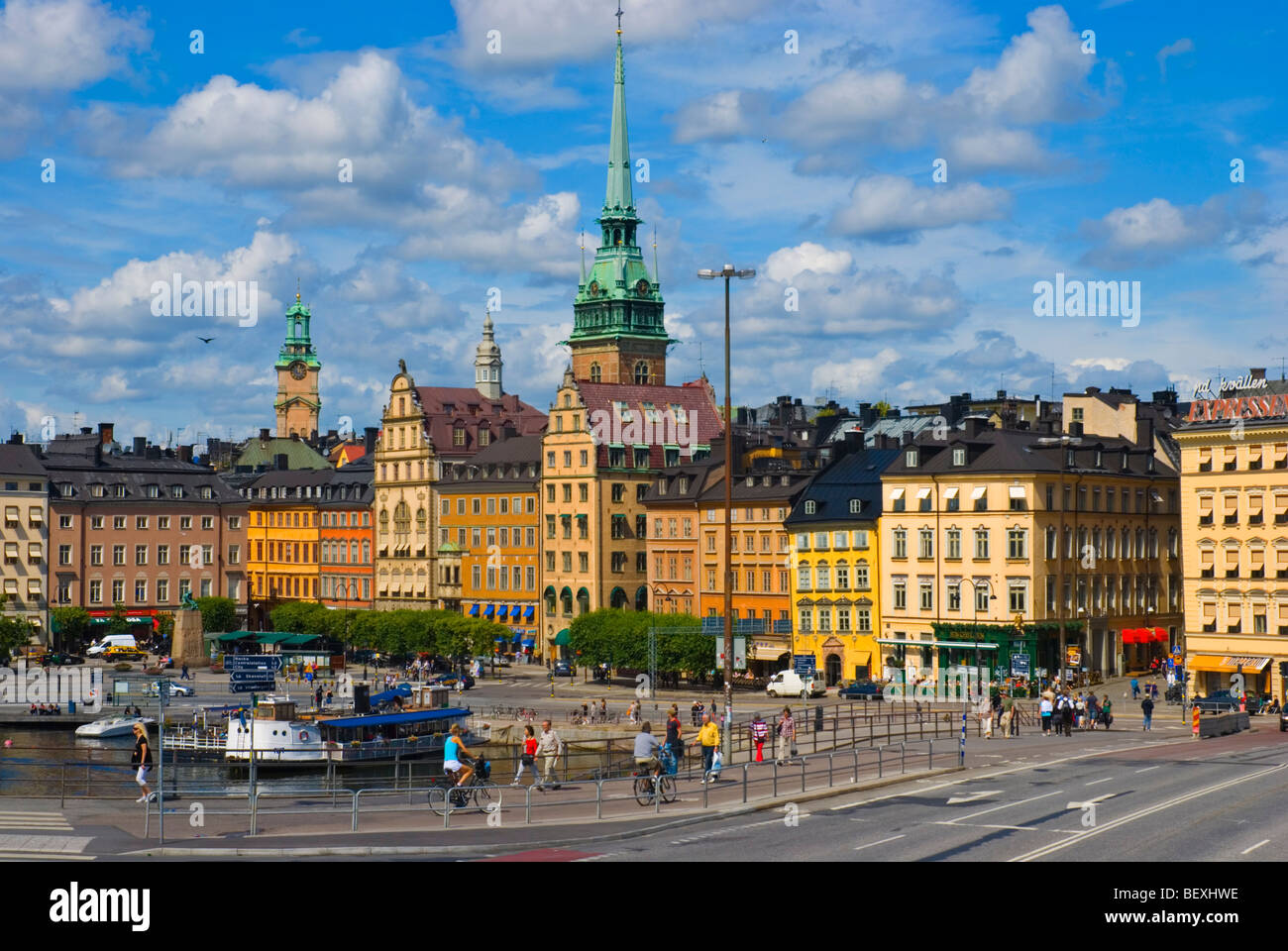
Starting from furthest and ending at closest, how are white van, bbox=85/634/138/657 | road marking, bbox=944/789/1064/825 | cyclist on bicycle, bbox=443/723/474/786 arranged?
white van, bbox=85/634/138/657, cyclist on bicycle, bbox=443/723/474/786, road marking, bbox=944/789/1064/825

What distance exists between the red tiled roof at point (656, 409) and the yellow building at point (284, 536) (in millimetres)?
38934

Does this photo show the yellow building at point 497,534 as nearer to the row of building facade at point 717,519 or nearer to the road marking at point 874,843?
the row of building facade at point 717,519

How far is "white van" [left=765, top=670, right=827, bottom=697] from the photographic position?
9181 centimetres

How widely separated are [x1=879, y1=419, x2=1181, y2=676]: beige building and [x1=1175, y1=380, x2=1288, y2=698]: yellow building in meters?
6.23

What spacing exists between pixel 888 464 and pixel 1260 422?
21605 millimetres

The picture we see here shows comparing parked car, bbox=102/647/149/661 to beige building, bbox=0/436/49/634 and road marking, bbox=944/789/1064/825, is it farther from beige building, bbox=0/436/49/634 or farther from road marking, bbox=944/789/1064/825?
road marking, bbox=944/789/1064/825

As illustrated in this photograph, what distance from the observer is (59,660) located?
127500 mm

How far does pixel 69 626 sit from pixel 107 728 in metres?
49.8

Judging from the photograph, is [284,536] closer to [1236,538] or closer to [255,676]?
[1236,538]

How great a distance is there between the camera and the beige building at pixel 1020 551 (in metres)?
91.1

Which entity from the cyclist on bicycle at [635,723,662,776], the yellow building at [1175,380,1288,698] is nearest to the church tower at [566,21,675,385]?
the yellow building at [1175,380,1288,698]

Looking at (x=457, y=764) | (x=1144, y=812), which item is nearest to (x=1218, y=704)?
(x=1144, y=812)
